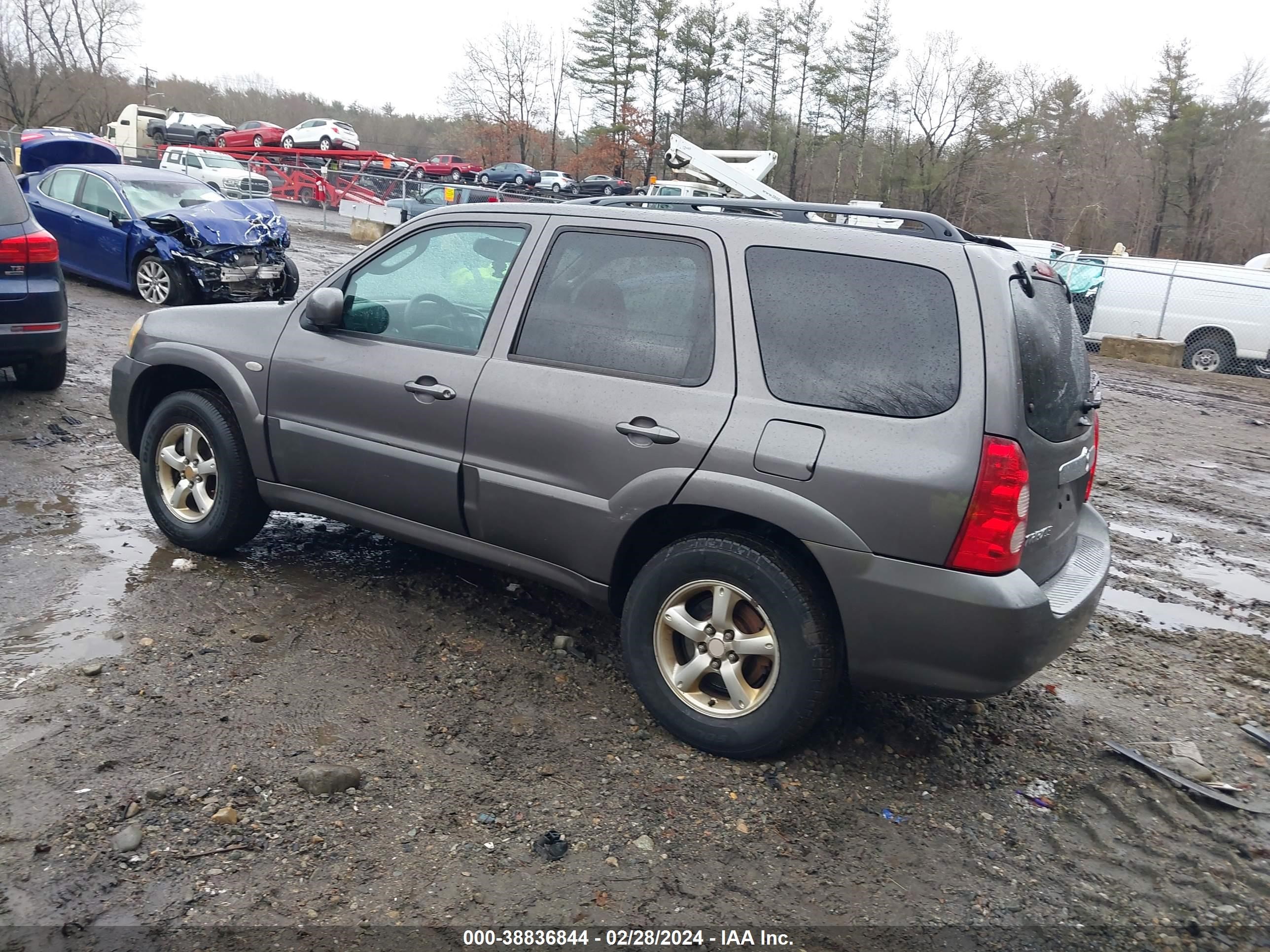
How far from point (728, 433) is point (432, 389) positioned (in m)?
1.35

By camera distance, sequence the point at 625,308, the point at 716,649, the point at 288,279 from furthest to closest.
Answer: the point at 288,279, the point at 625,308, the point at 716,649

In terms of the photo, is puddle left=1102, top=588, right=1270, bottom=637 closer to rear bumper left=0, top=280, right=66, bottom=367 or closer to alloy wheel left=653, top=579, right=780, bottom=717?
alloy wheel left=653, top=579, right=780, bottom=717

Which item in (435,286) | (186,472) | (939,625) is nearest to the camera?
(939,625)

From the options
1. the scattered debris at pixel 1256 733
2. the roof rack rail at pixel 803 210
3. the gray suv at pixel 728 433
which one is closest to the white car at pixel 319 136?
the gray suv at pixel 728 433

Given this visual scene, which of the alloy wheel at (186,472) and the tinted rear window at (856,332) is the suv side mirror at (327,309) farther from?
the tinted rear window at (856,332)

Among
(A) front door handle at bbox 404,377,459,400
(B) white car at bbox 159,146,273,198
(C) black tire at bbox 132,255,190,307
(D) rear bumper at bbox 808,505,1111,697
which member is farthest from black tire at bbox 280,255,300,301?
(B) white car at bbox 159,146,273,198

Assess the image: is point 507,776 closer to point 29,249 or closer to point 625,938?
point 625,938

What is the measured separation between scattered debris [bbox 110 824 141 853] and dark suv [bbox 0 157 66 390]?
5.57 metres

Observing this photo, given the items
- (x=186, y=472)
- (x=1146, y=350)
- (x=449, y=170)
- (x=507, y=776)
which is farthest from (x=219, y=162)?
(x=507, y=776)

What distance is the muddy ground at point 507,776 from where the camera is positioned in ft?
9.00

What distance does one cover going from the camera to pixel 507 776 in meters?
3.31

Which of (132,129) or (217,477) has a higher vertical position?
(132,129)

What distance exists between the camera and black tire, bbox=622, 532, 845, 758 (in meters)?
3.25

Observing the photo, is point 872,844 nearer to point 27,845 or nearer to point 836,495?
point 836,495
